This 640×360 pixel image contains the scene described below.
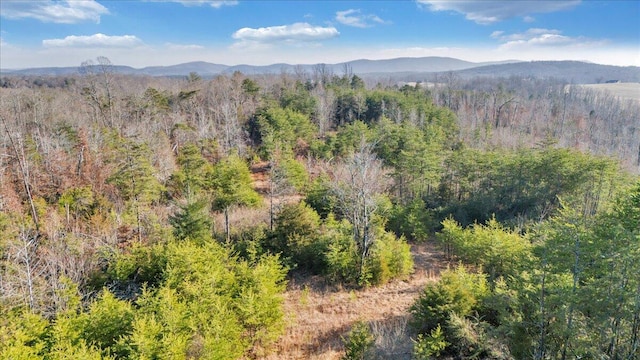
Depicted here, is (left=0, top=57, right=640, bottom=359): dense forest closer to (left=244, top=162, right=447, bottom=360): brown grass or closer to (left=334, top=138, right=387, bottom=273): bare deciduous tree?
(left=334, top=138, right=387, bottom=273): bare deciduous tree

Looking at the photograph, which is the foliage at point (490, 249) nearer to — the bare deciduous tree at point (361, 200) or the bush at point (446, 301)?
the bush at point (446, 301)

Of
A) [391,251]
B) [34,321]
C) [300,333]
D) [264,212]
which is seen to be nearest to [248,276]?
[300,333]

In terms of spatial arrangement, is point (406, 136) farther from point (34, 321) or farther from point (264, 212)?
point (34, 321)

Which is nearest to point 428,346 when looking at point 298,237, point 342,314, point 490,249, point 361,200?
point 342,314

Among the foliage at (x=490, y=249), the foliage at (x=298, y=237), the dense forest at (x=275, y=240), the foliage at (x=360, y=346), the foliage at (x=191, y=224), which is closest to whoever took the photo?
the dense forest at (x=275, y=240)

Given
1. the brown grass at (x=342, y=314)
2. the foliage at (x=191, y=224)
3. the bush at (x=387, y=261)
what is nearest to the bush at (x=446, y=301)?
the brown grass at (x=342, y=314)

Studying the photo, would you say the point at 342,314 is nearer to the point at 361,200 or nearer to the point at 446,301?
the point at 446,301

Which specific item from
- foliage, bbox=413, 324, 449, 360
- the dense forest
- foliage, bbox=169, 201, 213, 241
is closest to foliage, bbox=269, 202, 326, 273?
the dense forest
